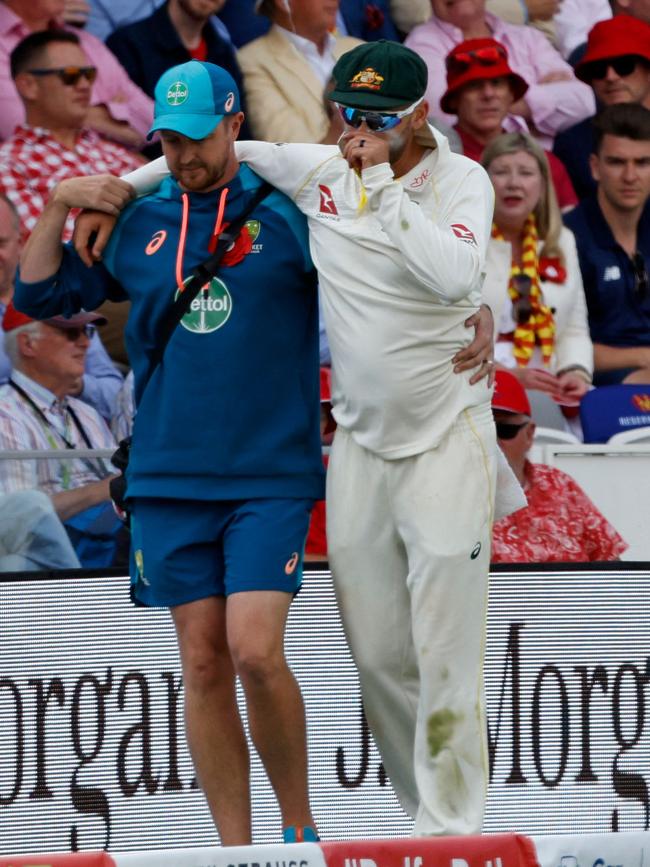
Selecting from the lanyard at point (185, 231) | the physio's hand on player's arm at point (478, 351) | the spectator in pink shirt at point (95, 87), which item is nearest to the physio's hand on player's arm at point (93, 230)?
the lanyard at point (185, 231)

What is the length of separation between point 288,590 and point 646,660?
139cm

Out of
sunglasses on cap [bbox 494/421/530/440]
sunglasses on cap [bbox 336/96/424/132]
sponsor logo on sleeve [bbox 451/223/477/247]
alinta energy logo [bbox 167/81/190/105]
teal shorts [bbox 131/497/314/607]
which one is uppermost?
alinta energy logo [bbox 167/81/190/105]

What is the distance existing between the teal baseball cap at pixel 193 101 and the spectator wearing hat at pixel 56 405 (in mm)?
1968

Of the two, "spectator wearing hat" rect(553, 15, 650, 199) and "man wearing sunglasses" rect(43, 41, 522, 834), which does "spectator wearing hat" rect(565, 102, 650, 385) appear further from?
"man wearing sunglasses" rect(43, 41, 522, 834)

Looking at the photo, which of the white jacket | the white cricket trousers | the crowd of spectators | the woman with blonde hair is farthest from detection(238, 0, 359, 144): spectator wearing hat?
the white cricket trousers

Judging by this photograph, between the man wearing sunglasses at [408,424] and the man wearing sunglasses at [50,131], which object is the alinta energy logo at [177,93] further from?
the man wearing sunglasses at [50,131]

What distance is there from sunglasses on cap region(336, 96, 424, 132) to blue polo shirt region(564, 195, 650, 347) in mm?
4577

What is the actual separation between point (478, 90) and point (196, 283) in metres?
4.78

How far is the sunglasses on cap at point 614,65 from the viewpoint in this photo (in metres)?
9.09

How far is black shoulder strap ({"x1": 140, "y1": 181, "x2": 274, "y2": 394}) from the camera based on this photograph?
13.0 feet

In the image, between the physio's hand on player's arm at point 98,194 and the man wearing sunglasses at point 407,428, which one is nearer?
the man wearing sunglasses at point 407,428

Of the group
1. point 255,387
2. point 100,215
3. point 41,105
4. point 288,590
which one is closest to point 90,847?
point 288,590

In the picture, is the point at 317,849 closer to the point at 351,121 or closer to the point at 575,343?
the point at 351,121

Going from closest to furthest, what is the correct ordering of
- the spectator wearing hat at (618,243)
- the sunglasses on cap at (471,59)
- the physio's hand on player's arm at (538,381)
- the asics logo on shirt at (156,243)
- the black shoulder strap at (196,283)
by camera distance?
the black shoulder strap at (196,283)
the asics logo on shirt at (156,243)
the physio's hand on player's arm at (538,381)
the spectator wearing hat at (618,243)
the sunglasses on cap at (471,59)
